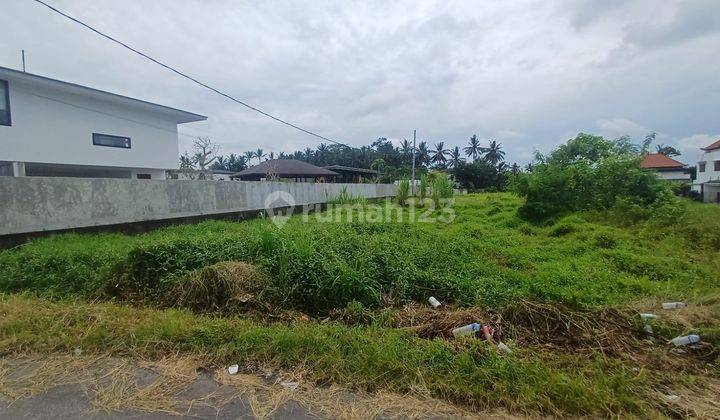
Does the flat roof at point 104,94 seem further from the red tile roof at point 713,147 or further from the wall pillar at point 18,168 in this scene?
the red tile roof at point 713,147

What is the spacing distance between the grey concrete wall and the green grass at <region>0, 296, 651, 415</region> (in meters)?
2.75

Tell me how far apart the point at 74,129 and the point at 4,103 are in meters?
2.05

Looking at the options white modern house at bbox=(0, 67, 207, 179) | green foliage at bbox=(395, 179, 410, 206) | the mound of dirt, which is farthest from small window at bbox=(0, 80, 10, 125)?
green foliage at bbox=(395, 179, 410, 206)

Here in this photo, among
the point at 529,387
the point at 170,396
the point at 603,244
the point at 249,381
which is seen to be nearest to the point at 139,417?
the point at 170,396

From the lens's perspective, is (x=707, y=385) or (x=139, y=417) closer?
(x=139, y=417)

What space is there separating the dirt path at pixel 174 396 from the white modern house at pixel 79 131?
44.0 feet

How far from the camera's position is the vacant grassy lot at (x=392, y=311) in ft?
7.14

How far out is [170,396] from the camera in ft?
6.84

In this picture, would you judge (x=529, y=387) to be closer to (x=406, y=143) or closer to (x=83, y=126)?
(x=83, y=126)

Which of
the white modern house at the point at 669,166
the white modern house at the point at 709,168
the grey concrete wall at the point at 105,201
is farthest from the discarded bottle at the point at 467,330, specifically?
the white modern house at the point at 669,166

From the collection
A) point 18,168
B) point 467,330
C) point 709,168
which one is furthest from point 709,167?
point 18,168

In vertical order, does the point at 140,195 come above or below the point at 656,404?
above

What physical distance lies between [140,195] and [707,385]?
27.5 ft

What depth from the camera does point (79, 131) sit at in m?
13.1
